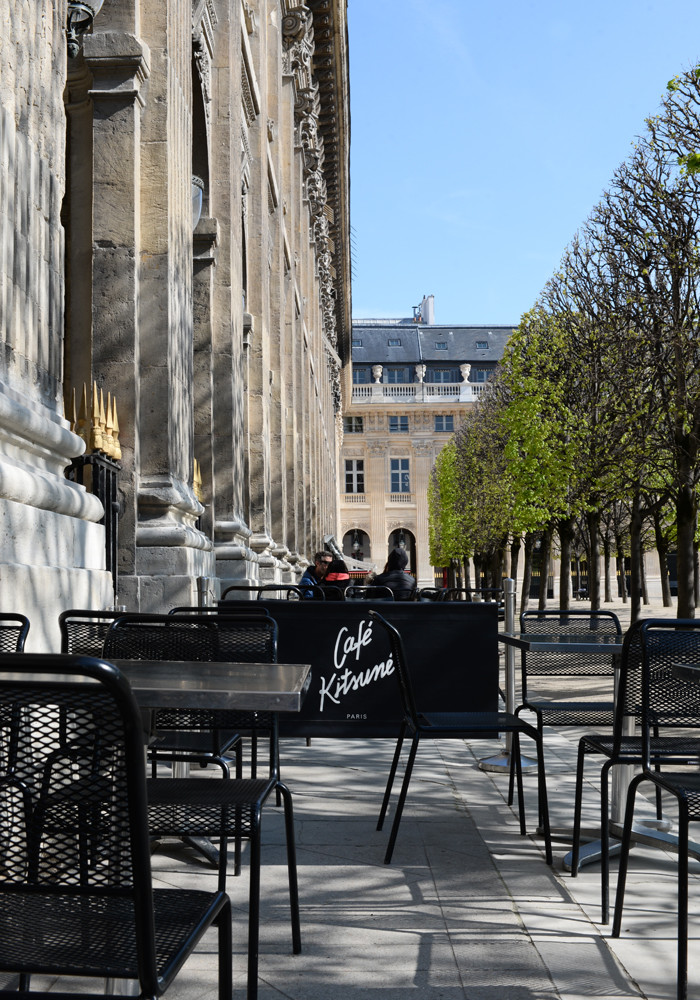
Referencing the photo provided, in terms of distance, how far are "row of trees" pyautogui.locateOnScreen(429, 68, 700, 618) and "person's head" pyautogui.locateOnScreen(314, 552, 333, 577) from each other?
6.10m

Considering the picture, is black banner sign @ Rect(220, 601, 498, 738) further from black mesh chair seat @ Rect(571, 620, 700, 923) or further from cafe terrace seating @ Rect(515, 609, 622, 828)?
black mesh chair seat @ Rect(571, 620, 700, 923)

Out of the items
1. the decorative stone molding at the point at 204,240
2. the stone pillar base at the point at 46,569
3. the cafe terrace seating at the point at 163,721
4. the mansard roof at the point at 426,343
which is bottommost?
the cafe terrace seating at the point at 163,721

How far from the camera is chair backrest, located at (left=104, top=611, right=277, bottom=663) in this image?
389 cm

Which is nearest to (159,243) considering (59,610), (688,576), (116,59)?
(116,59)

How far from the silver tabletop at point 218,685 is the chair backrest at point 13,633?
1.36 ft

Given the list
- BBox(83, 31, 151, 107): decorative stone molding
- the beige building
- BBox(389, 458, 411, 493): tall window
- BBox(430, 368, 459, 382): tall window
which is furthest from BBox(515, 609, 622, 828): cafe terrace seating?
BBox(430, 368, 459, 382): tall window

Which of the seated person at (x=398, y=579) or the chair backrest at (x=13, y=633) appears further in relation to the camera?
the seated person at (x=398, y=579)

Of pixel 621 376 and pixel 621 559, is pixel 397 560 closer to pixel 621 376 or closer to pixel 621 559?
pixel 621 376

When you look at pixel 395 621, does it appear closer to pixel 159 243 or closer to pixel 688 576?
pixel 159 243

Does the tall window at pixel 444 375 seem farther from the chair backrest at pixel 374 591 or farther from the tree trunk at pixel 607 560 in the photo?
the chair backrest at pixel 374 591

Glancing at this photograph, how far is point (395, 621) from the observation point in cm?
657

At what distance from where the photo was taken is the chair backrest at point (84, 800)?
1.75 meters

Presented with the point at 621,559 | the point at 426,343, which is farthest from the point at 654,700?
the point at 426,343

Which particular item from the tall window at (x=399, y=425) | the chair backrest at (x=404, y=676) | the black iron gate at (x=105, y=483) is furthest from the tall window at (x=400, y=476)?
the chair backrest at (x=404, y=676)
